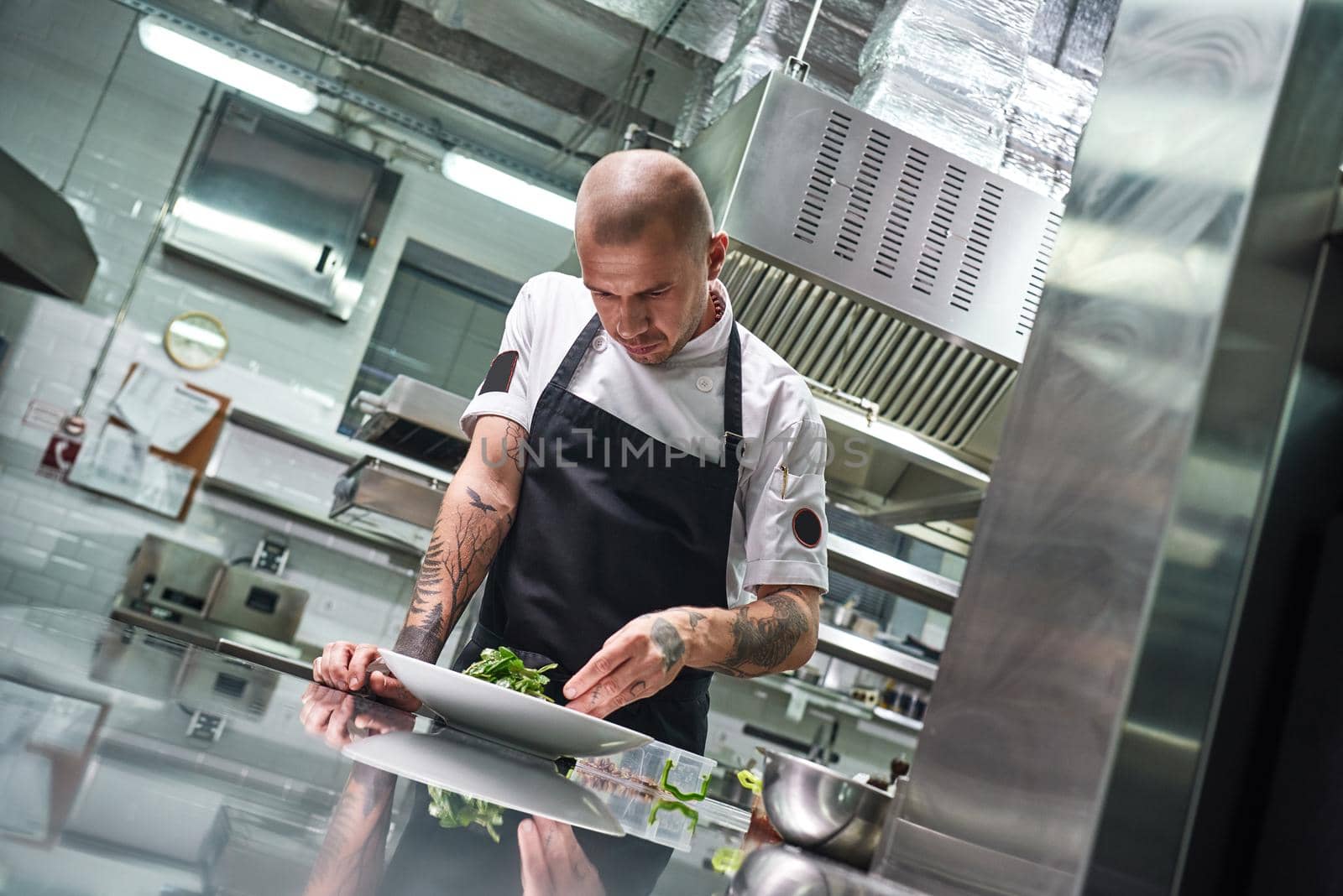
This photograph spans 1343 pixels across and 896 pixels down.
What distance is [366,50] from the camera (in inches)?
239

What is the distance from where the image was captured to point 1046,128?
326 centimetres

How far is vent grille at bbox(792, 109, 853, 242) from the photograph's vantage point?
2.79 meters

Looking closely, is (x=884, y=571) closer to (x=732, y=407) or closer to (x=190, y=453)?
(x=732, y=407)

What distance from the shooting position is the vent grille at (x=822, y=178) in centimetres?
279

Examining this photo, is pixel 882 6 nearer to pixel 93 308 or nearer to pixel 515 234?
pixel 515 234

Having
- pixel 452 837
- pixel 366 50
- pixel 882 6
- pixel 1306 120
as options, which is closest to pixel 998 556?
pixel 1306 120

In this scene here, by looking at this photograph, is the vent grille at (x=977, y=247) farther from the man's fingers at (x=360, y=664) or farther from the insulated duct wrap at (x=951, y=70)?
the man's fingers at (x=360, y=664)

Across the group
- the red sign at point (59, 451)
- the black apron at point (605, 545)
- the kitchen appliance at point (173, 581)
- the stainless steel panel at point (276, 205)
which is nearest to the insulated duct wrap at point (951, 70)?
the black apron at point (605, 545)

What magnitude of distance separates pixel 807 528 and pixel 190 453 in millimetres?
5149

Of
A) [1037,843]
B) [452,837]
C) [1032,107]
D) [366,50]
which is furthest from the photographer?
[366,50]

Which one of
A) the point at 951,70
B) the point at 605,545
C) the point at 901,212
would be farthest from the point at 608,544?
the point at 951,70

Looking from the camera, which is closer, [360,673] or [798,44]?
[360,673]

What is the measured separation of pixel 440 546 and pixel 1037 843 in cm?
127

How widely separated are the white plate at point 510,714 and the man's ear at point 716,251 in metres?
0.99
